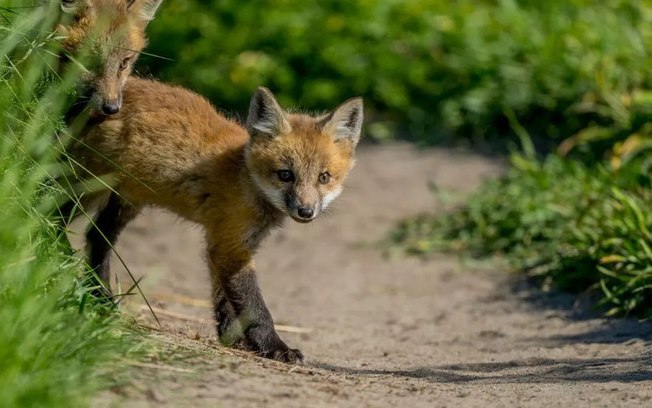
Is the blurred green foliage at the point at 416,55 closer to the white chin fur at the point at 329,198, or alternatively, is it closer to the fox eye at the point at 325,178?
the white chin fur at the point at 329,198

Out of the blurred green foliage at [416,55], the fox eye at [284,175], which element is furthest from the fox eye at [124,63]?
the blurred green foliage at [416,55]

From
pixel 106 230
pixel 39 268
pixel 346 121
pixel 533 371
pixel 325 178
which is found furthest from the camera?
pixel 106 230

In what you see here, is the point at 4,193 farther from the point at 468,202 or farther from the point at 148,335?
the point at 468,202

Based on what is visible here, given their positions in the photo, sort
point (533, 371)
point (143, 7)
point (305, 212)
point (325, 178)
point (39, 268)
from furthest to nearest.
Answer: point (143, 7)
point (325, 178)
point (305, 212)
point (533, 371)
point (39, 268)

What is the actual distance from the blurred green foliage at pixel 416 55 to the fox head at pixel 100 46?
15.4ft

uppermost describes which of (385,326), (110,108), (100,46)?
(100,46)

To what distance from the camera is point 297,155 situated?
637 centimetres

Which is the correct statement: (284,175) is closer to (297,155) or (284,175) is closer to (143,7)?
(297,155)

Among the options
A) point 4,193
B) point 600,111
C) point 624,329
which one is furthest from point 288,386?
point 600,111

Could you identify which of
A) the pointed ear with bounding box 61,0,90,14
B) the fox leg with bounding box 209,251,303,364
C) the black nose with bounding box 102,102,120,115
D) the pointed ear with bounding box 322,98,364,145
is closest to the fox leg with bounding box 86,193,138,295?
the black nose with bounding box 102,102,120,115

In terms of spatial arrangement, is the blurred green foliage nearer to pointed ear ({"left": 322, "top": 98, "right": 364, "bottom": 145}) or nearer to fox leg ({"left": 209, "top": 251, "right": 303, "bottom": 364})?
pointed ear ({"left": 322, "top": 98, "right": 364, "bottom": 145})

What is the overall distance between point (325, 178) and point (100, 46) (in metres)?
1.56

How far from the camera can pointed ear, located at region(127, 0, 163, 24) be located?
270 inches

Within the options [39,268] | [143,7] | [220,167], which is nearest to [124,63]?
[143,7]
